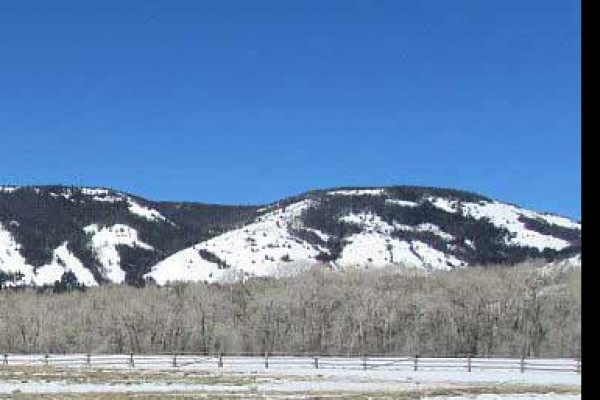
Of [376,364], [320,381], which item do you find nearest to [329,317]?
[376,364]

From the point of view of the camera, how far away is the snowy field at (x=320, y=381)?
34.6 meters

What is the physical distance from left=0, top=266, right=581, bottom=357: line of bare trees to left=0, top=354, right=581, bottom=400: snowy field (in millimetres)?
33772

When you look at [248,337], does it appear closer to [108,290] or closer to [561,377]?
[108,290]

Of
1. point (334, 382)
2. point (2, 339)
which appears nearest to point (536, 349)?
point (334, 382)

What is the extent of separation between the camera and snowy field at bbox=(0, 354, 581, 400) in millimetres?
34594

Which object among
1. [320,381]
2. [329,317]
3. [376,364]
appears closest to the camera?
[320,381]

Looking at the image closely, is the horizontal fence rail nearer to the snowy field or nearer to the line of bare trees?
the snowy field

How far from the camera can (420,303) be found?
338 ft

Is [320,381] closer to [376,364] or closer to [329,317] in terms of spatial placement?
[376,364]

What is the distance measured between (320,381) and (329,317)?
209 feet

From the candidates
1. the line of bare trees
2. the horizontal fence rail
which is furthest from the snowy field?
the line of bare trees

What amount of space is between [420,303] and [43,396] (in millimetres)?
73364

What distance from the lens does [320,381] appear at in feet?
142

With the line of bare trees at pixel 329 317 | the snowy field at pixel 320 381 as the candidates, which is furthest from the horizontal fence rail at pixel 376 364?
the line of bare trees at pixel 329 317
